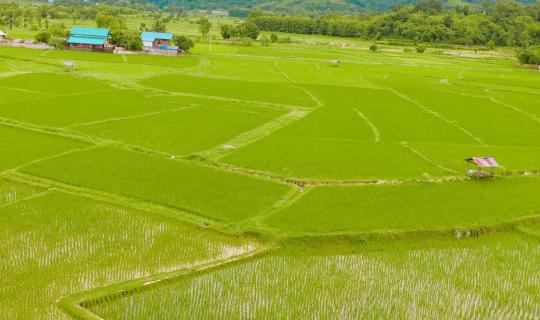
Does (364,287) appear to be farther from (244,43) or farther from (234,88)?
(244,43)

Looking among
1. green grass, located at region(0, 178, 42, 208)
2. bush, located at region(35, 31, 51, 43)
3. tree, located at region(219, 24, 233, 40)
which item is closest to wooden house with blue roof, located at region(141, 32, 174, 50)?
bush, located at region(35, 31, 51, 43)

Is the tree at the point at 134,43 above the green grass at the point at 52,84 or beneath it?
above

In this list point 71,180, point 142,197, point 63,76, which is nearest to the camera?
point 142,197

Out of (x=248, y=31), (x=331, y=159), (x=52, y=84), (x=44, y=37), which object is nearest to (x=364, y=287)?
(x=331, y=159)

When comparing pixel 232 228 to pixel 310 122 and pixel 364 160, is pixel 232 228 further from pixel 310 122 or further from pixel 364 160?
pixel 310 122

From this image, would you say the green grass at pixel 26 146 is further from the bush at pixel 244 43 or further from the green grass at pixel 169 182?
the bush at pixel 244 43

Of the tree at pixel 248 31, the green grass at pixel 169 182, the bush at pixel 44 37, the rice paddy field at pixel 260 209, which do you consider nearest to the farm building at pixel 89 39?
the bush at pixel 44 37

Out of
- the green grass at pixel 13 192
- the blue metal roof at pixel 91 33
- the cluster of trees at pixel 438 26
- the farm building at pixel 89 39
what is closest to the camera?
the green grass at pixel 13 192

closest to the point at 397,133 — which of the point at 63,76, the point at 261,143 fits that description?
the point at 261,143
